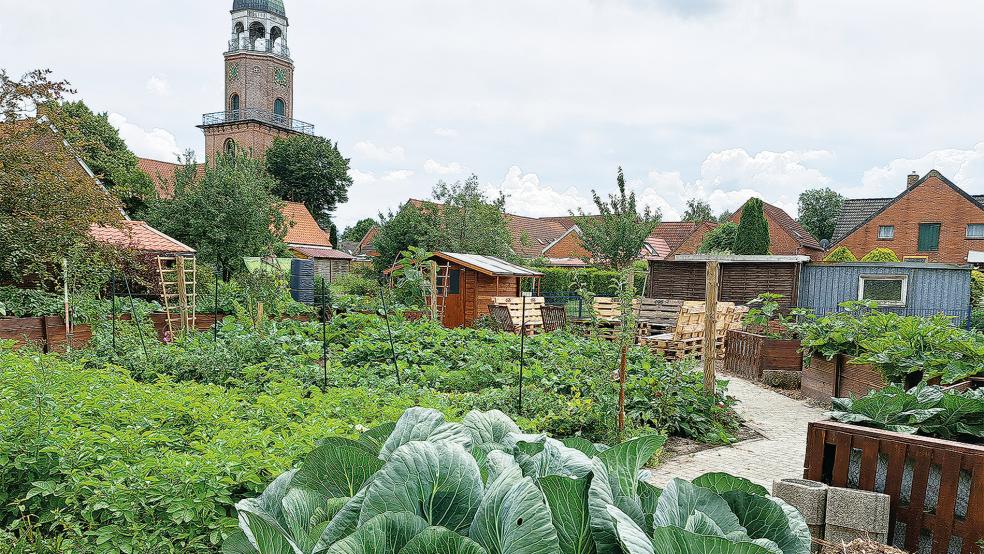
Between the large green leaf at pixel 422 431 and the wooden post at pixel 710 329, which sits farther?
the wooden post at pixel 710 329

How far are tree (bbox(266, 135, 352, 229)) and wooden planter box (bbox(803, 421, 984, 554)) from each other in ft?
155

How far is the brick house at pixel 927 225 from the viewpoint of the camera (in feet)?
96.5

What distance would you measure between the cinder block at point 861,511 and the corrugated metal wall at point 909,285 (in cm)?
1410

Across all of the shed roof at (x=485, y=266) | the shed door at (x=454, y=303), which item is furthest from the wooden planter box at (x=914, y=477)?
the shed door at (x=454, y=303)

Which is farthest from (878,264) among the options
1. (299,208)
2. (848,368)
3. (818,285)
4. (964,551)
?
(299,208)

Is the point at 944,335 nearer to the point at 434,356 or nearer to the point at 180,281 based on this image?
the point at 434,356

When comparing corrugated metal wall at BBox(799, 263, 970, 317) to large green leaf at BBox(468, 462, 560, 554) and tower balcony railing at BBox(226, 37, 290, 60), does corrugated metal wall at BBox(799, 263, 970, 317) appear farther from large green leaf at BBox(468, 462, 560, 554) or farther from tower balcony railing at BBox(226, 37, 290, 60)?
tower balcony railing at BBox(226, 37, 290, 60)

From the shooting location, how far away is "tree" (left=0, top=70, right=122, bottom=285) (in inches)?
450

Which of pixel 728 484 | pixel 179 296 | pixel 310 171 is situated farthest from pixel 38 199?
pixel 310 171

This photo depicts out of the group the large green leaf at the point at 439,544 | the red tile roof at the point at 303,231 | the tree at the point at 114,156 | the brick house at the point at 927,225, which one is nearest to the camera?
the large green leaf at the point at 439,544

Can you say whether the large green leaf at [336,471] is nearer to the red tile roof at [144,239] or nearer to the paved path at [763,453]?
the paved path at [763,453]

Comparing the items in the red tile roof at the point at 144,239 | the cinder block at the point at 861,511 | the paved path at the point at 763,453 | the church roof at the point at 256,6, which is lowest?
the paved path at the point at 763,453

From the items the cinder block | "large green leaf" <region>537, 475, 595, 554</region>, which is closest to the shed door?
the cinder block

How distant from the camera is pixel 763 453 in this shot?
617cm
